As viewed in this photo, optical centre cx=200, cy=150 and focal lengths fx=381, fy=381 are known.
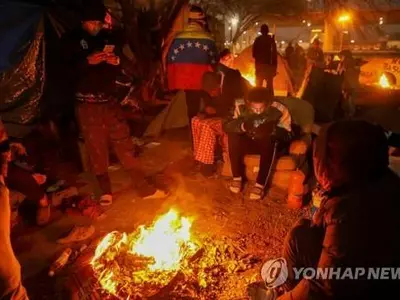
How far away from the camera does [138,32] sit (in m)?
9.70

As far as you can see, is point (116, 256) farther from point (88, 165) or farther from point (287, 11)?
point (287, 11)

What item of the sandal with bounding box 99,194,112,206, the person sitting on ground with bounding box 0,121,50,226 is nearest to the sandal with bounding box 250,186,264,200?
the sandal with bounding box 99,194,112,206

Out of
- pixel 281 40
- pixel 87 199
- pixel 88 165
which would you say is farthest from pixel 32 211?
pixel 281 40

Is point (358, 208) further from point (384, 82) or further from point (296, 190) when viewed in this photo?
point (384, 82)

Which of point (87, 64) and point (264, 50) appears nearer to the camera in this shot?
point (87, 64)

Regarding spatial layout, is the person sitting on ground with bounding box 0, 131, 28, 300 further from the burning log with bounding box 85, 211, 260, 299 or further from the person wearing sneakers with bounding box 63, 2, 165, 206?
the person wearing sneakers with bounding box 63, 2, 165, 206

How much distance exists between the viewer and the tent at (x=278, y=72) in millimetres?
11047

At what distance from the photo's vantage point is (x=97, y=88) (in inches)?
184

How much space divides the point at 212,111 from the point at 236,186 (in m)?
1.34

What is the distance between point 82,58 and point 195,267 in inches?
109

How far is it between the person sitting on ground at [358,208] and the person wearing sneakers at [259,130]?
→ 323 centimetres

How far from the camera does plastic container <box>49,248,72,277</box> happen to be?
11.9 feet

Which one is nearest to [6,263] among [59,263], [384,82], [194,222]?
[59,263]

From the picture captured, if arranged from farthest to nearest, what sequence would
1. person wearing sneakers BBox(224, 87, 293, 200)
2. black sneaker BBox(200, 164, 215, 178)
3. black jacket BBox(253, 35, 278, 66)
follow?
black jacket BBox(253, 35, 278, 66)
black sneaker BBox(200, 164, 215, 178)
person wearing sneakers BBox(224, 87, 293, 200)
